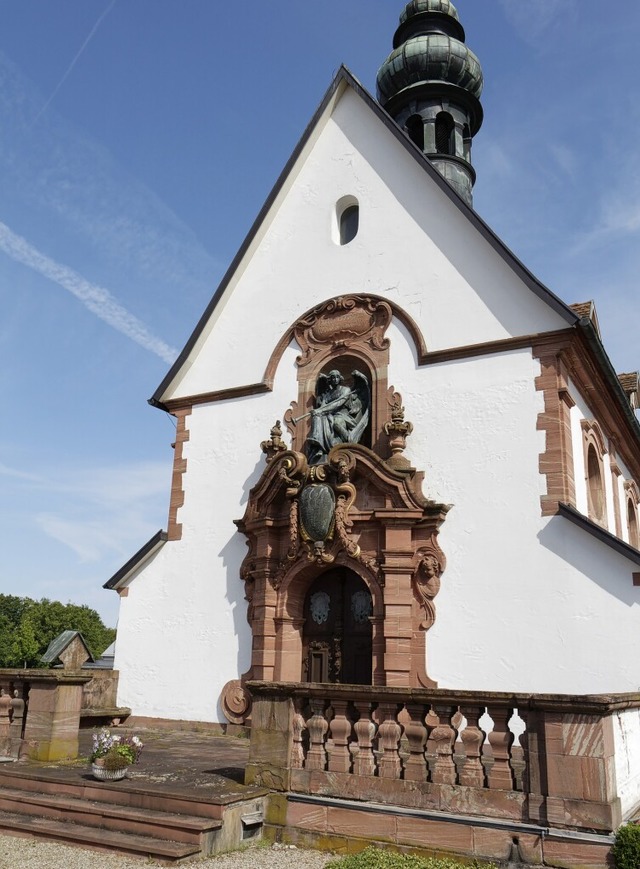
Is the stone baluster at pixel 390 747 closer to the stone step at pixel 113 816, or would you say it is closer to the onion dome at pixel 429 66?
the stone step at pixel 113 816

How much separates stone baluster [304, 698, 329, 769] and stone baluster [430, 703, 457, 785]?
3.70 feet

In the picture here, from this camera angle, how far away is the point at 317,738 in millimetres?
7730

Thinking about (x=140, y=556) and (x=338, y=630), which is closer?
(x=338, y=630)

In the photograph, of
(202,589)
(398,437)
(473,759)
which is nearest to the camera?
(473,759)

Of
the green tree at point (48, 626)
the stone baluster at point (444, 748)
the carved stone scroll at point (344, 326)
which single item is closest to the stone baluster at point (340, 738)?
the stone baluster at point (444, 748)

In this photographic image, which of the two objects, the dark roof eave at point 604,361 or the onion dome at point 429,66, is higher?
the onion dome at point 429,66

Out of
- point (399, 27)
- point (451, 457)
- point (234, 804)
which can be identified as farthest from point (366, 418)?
point (399, 27)

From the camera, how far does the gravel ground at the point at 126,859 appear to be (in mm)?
6785

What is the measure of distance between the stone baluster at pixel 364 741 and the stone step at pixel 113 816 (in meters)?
1.33

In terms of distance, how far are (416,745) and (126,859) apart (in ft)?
8.75

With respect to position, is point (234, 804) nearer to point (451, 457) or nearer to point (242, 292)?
point (451, 457)

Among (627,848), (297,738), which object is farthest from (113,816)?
(627,848)

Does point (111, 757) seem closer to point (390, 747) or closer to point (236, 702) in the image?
point (390, 747)

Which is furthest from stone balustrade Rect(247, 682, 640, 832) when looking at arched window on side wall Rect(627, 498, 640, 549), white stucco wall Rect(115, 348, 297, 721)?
arched window on side wall Rect(627, 498, 640, 549)
